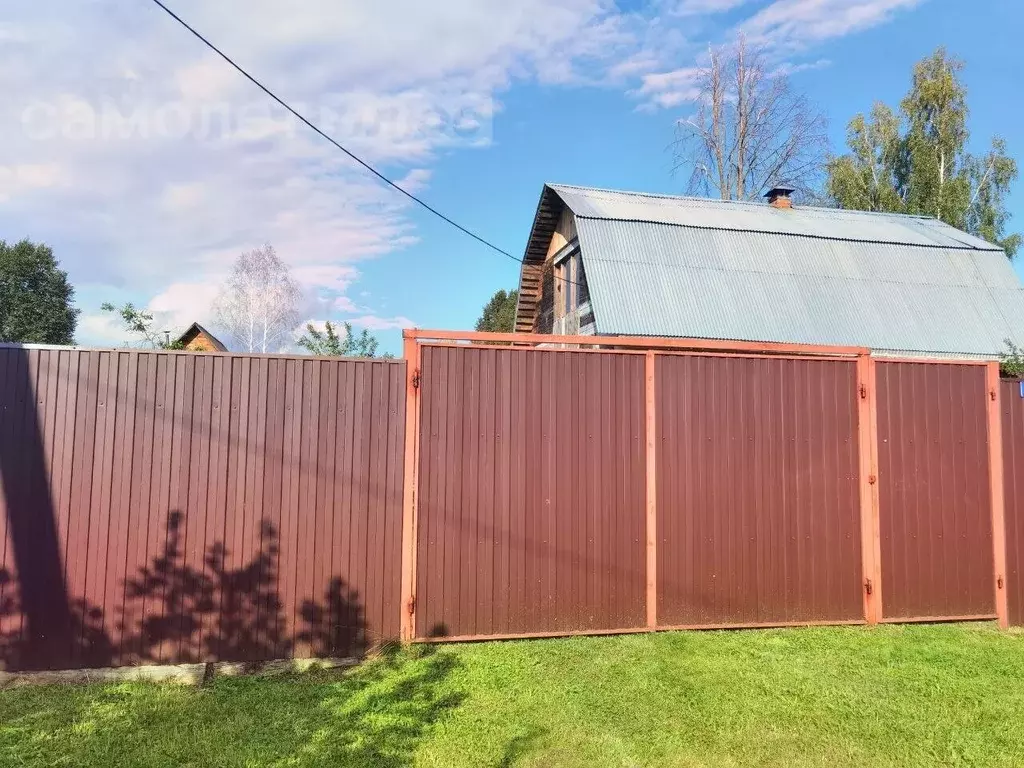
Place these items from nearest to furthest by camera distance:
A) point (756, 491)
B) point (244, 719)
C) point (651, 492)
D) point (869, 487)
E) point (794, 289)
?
point (244, 719), point (651, 492), point (756, 491), point (869, 487), point (794, 289)

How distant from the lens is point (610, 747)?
317cm

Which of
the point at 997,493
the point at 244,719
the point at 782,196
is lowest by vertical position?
the point at 244,719

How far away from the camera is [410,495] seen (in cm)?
456

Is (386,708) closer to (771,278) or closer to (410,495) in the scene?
(410,495)

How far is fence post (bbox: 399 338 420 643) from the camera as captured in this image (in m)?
4.49

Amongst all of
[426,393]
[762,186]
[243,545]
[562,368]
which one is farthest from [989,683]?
[762,186]

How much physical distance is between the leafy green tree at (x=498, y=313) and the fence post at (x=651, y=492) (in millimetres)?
33412

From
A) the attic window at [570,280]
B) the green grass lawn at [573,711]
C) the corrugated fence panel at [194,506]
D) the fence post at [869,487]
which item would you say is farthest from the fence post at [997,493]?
the attic window at [570,280]

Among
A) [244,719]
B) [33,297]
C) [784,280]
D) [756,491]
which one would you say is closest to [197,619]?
[244,719]

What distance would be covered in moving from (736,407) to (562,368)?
4.68ft

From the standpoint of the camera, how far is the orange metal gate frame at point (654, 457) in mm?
4551

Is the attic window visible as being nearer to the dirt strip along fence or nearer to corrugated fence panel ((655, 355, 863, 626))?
corrugated fence panel ((655, 355, 863, 626))

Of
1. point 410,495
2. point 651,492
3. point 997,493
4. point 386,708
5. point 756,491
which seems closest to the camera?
point 386,708

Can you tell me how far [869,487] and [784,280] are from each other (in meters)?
8.09
